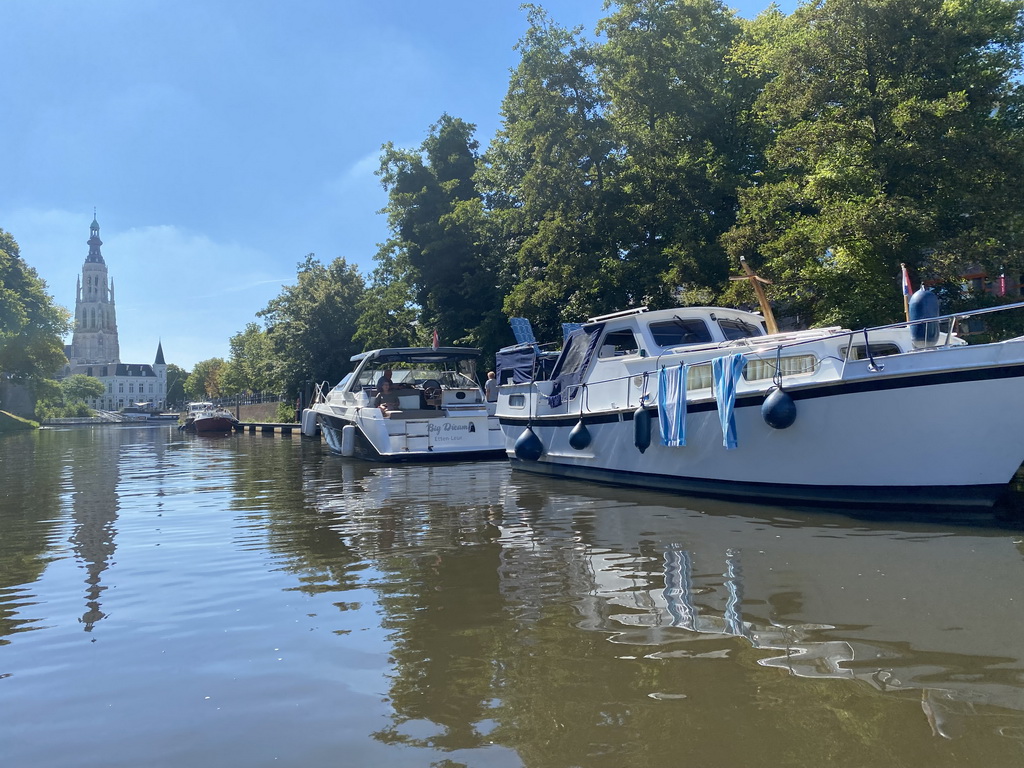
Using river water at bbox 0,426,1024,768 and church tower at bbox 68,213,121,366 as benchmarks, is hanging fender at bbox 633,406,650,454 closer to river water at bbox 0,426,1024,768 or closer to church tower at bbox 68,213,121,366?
river water at bbox 0,426,1024,768

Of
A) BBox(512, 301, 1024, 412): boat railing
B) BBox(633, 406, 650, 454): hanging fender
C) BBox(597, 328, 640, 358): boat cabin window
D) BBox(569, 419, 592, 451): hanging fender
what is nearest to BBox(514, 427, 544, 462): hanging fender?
BBox(512, 301, 1024, 412): boat railing

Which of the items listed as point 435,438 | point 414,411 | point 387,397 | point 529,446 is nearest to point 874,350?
point 529,446

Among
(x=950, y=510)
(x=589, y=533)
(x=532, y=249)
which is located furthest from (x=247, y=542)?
(x=532, y=249)

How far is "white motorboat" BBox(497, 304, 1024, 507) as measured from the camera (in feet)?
27.2

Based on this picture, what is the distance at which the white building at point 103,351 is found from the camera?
154000 mm

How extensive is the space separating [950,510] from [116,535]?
9477 mm

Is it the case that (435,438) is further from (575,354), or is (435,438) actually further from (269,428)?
(269,428)

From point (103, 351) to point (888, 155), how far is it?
A: 184447mm

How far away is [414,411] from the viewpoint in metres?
18.5

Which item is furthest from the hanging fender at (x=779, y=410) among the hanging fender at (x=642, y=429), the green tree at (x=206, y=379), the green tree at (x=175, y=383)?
the green tree at (x=175, y=383)

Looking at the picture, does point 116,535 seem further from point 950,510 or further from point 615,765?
point 950,510

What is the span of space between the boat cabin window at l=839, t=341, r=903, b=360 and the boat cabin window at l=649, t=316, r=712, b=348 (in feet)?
10.1

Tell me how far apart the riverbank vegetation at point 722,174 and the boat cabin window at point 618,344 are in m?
4.91

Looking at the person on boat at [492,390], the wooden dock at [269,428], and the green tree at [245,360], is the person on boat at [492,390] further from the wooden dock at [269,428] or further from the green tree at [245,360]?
the green tree at [245,360]
